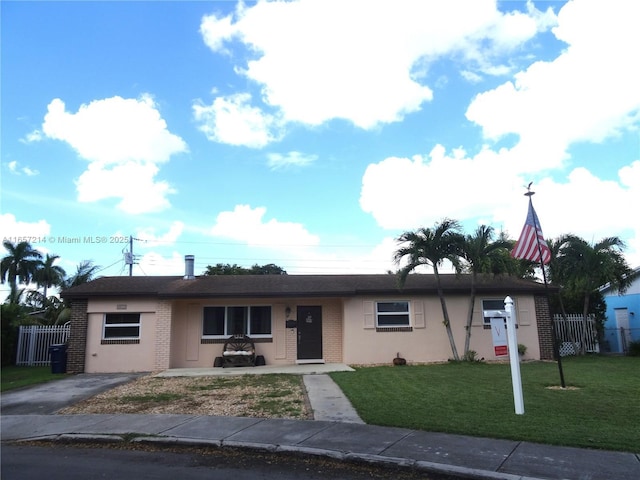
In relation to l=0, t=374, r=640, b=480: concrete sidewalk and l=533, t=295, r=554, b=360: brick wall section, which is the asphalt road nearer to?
l=0, t=374, r=640, b=480: concrete sidewalk

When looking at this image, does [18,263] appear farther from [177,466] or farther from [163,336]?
[177,466]

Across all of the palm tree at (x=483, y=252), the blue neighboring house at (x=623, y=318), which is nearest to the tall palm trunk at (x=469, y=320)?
the palm tree at (x=483, y=252)

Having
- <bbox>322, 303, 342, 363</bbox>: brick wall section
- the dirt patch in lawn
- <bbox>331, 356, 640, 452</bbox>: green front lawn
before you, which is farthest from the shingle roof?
the dirt patch in lawn

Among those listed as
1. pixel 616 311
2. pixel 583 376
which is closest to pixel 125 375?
pixel 583 376

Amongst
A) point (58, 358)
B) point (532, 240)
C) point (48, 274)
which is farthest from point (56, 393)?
point (48, 274)

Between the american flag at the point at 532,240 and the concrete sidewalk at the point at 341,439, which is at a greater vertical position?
the american flag at the point at 532,240

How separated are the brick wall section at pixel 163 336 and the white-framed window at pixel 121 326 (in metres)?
0.81

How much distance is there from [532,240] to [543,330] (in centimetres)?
804

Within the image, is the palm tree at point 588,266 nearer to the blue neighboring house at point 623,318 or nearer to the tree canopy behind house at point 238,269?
the blue neighboring house at point 623,318

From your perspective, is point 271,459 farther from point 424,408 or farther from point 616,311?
point 616,311

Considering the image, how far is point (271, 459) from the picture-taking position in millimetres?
6289

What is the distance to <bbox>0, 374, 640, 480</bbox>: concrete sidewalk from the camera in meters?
5.40

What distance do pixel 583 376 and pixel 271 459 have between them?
31.7 feet

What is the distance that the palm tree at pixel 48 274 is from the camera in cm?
4328
